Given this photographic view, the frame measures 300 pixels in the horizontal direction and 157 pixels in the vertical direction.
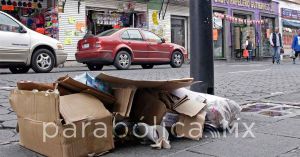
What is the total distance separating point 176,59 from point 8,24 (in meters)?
6.89

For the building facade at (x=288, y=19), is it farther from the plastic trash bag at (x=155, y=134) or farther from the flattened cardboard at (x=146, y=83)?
the plastic trash bag at (x=155, y=134)

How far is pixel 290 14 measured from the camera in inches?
1400

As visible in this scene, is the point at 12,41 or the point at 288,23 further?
the point at 288,23

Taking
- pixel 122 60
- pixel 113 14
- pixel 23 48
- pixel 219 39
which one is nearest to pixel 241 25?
pixel 219 39

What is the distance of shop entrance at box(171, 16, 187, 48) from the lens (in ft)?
80.0

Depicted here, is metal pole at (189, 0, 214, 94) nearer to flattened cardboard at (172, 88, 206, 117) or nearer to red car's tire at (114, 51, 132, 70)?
flattened cardboard at (172, 88, 206, 117)

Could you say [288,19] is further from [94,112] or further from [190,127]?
[94,112]

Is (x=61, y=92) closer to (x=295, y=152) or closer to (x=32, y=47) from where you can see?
(x=295, y=152)

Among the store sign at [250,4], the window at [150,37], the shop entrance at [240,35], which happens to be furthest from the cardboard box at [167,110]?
the shop entrance at [240,35]

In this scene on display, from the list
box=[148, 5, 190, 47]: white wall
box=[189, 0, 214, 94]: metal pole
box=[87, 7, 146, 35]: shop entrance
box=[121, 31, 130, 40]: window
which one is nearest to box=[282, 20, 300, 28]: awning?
box=[148, 5, 190, 47]: white wall

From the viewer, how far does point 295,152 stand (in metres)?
3.35

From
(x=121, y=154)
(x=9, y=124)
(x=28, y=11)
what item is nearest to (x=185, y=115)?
(x=121, y=154)

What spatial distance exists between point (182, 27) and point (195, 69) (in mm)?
20187

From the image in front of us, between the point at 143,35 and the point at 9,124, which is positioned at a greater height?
the point at 143,35
